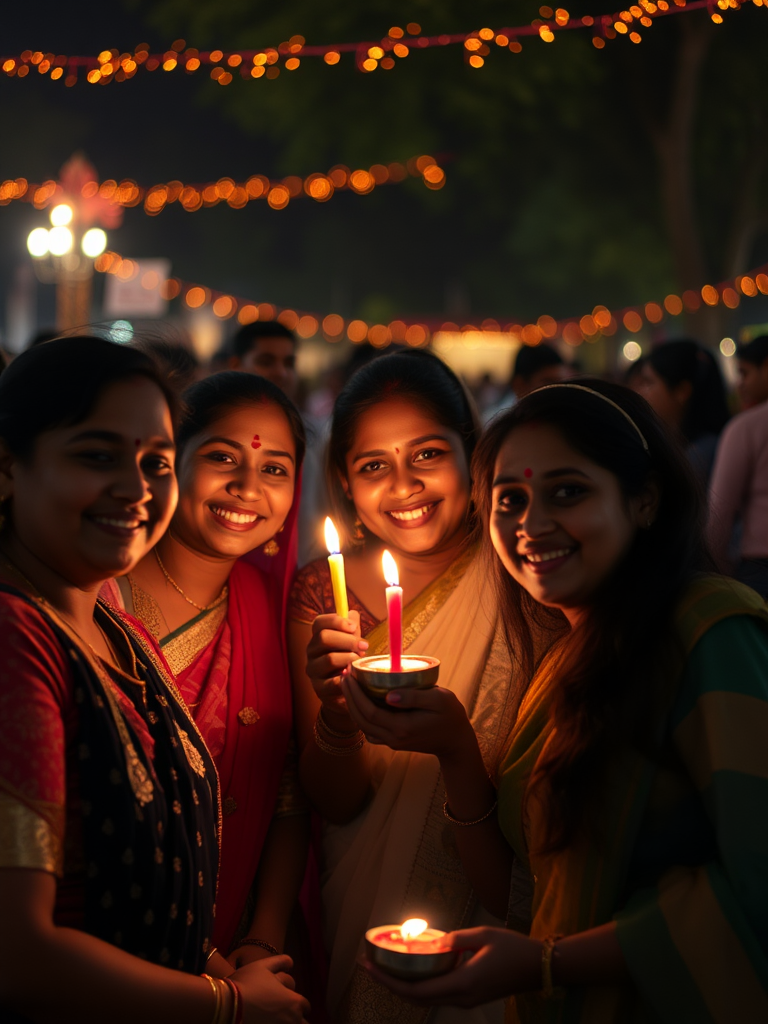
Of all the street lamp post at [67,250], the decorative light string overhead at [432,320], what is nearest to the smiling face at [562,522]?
the decorative light string overhead at [432,320]

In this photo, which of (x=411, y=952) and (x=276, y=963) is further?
(x=276, y=963)

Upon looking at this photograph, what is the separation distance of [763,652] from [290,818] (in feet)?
4.28

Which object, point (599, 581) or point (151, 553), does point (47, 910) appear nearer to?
point (599, 581)

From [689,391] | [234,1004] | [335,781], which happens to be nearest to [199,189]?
[689,391]

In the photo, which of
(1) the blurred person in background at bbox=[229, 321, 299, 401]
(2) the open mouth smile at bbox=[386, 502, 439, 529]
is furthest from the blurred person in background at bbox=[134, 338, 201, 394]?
(1) the blurred person in background at bbox=[229, 321, 299, 401]

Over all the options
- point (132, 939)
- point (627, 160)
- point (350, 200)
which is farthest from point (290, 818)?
point (350, 200)

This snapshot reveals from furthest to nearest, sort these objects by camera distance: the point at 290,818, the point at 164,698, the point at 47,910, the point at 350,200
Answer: the point at 350,200
the point at 290,818
the point at 164,698
the point at 47,910

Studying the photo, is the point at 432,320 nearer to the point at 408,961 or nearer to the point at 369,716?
the point at 369,716

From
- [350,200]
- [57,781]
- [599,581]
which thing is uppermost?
[350,200]

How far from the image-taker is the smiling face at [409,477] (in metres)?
2.55

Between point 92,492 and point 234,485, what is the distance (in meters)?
0.92

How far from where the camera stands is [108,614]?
186cm

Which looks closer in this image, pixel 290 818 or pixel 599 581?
pixel 599 581

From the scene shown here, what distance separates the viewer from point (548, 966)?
1.65 m
